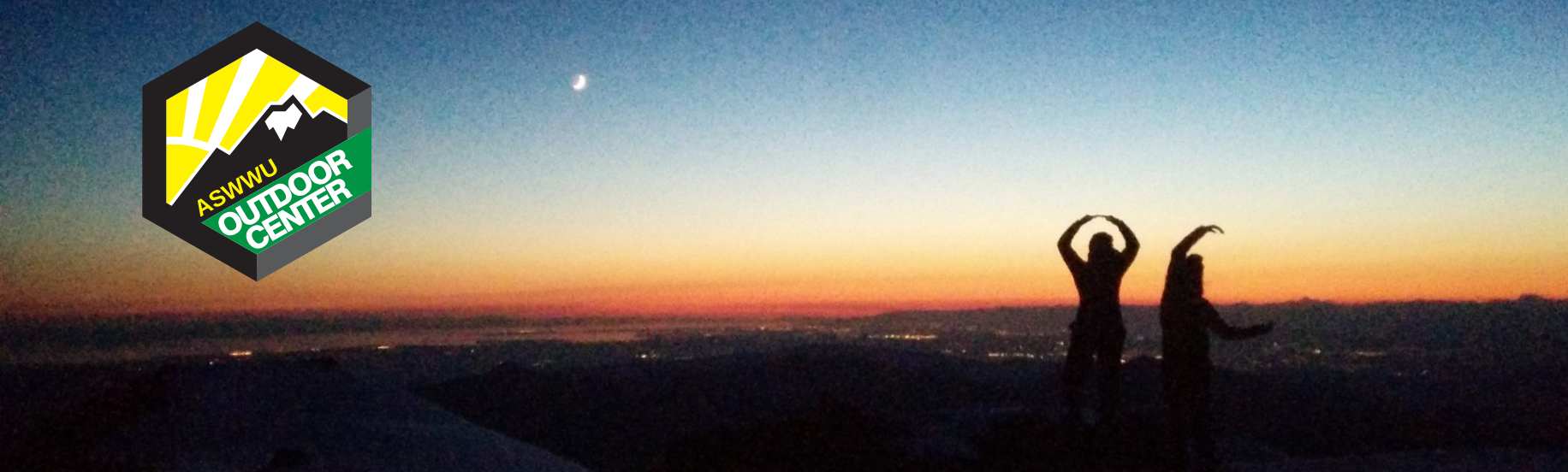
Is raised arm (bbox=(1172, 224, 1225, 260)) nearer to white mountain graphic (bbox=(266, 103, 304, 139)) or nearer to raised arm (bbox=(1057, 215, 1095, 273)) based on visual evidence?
raised arm (bbox=(1057, 215, 1095, 273))

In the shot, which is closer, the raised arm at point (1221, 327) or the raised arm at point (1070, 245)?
the raised arm at point (1221, 327)

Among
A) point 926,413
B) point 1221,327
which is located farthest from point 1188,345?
point 926,413

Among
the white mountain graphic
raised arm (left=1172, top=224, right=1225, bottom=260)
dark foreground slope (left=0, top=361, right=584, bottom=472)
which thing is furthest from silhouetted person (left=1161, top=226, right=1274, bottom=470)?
the white mountain graphic

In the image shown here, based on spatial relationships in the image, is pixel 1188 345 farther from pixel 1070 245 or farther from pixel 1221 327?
pixel 1070 245

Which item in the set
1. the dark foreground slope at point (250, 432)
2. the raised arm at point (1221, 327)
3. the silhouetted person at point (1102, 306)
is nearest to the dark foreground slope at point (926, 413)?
the silhouetted person at point (1102, 306)

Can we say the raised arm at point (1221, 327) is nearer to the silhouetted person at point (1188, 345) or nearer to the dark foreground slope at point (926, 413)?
the silhouetted person at point (1188, 345)

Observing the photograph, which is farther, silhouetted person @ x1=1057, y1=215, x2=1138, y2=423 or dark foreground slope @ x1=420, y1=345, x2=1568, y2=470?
dark foreground slope @ x1=420, y1=345, x2=1568, y2=470

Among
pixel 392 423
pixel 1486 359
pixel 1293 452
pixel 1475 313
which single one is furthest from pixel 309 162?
pixel 1475 313
